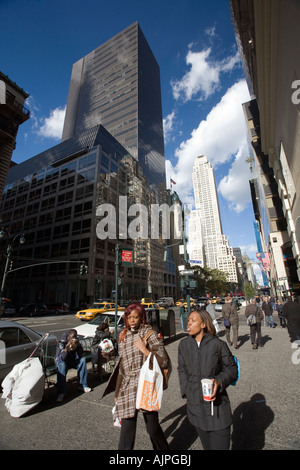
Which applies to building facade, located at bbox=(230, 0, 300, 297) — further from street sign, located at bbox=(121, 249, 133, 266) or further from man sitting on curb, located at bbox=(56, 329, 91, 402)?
man sitting on curb, located at bbox=(56, 329, 91, 402)

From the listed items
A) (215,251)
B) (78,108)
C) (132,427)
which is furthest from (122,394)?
(215,251)

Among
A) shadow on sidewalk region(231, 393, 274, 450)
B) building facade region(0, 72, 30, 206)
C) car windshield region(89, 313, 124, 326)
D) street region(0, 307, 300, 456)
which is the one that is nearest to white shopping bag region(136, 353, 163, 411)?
street region(0, 307, 300, 456)

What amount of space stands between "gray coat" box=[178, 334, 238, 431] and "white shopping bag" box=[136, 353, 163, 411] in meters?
0.27

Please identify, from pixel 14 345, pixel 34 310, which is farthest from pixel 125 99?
pixel 14 345

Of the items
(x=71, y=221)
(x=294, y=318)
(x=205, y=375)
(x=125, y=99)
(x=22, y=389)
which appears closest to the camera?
(x=205, y=375)

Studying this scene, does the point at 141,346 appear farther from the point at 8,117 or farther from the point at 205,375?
the point at 8,117

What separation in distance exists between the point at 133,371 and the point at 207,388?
3.03 ft

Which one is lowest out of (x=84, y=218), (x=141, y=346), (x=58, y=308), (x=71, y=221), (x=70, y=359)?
(x=70, y=359)

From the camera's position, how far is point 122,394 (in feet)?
8.07

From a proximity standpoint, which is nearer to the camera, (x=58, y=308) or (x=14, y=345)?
(x=14, y=345)

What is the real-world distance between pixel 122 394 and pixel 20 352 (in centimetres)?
400

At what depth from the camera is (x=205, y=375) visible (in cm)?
215

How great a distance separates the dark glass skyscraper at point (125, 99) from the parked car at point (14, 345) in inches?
3047

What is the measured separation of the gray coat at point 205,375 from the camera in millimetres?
2041
